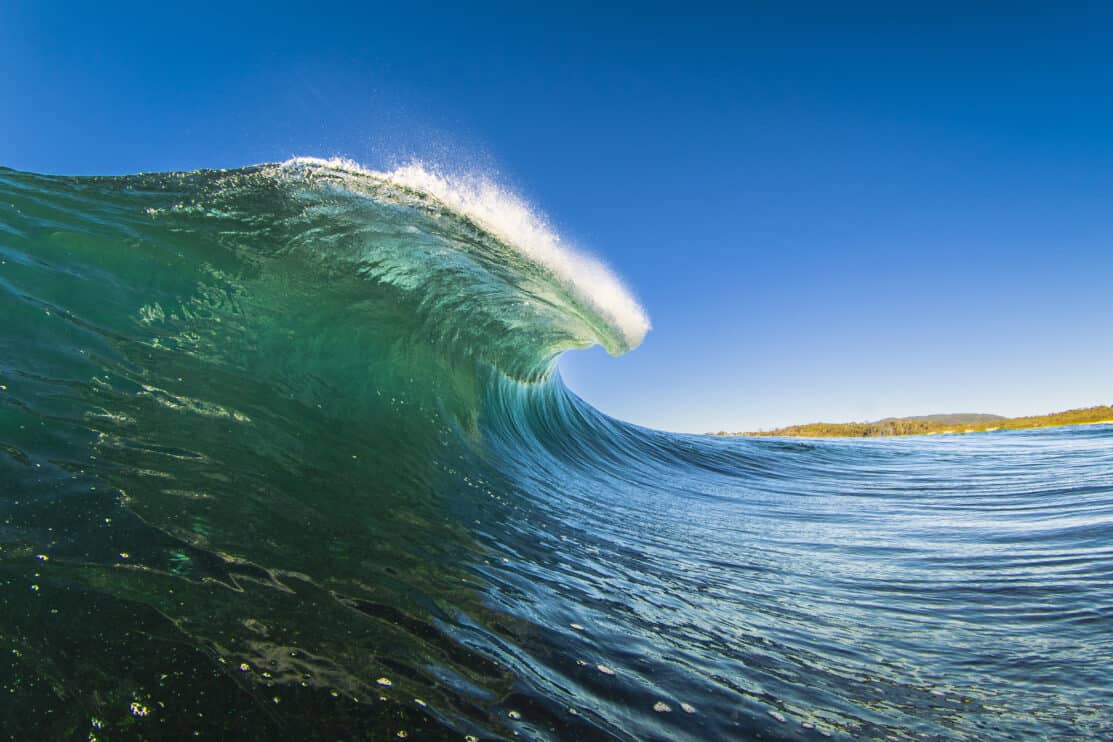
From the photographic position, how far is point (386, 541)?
2.60 meters

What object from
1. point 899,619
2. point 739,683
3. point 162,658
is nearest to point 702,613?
point 739,683

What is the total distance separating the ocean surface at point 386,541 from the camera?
151 cm

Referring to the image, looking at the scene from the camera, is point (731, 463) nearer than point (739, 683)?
No

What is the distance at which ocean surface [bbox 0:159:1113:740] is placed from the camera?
1506mm

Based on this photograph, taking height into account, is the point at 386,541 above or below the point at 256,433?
below

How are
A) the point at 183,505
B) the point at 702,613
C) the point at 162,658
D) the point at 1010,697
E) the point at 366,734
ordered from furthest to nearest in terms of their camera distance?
the point at 702,613 → the point at 183,505 → the point at 1010,697 → the point at 162,658 → the point at 366,734

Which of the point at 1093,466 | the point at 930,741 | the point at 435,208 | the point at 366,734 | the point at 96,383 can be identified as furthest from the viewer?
the point at 1093,466

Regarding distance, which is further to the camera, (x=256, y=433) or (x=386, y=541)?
(x=256, y=433)

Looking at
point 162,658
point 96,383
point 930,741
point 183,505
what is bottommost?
point 930,741

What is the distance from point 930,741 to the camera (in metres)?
1.62

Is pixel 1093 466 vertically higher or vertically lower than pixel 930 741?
higher

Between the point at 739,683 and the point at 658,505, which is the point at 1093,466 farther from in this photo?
the point at 739,683

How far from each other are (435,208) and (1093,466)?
8.96 meters

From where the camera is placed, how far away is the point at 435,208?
19.7 feet
